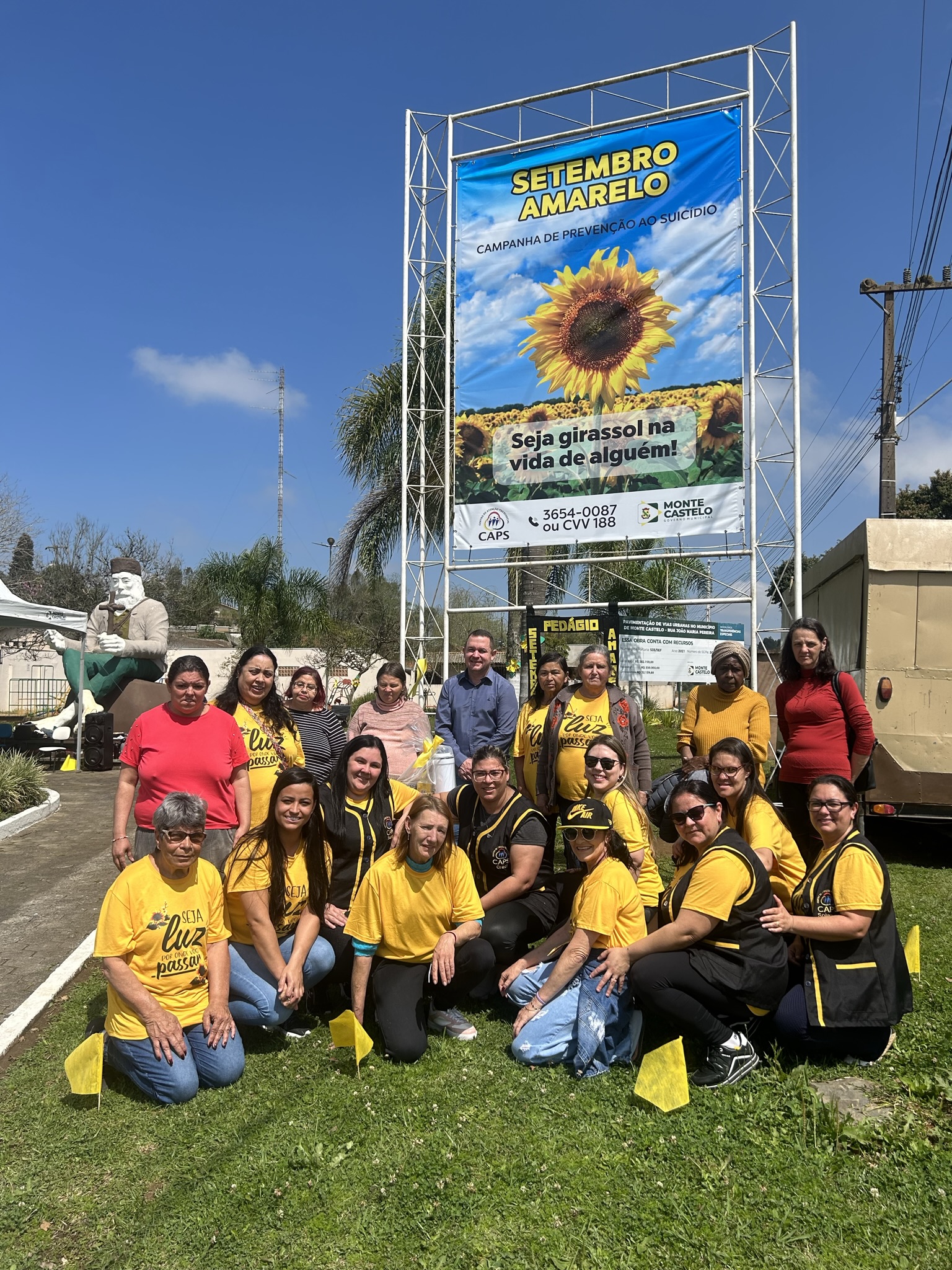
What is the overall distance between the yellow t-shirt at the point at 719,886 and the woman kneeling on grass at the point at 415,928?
41.6 inches

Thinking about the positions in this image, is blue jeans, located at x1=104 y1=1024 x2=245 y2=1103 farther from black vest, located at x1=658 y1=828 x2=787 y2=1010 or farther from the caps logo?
the caps logo

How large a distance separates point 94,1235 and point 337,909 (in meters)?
1.85

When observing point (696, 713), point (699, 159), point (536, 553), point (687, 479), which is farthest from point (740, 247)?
point (696, 713)

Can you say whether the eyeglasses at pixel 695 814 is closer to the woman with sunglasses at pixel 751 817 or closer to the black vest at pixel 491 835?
the woman with sunglasses at pixel 751 817

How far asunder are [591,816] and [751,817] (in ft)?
2.48

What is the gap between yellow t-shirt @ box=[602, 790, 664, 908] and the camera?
4.43m

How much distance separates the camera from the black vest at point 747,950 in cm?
368

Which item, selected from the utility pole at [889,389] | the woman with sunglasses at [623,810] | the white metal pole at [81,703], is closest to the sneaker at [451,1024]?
the woman with sunglasses at [623,810]

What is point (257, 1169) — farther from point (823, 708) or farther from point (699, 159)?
point (699, 159)

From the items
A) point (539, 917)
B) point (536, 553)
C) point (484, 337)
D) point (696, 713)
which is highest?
point (484, 337)

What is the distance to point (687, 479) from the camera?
9.49m

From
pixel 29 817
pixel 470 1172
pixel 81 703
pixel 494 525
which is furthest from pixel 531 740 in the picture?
pixel 81 703

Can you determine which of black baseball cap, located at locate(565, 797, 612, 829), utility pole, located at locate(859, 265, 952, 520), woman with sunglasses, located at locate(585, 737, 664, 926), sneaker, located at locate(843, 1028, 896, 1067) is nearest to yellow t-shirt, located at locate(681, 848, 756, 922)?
black baseball cap, located at locate(565, 797, 612, 829)

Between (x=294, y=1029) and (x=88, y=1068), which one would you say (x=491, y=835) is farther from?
(x=88, y=1068)
